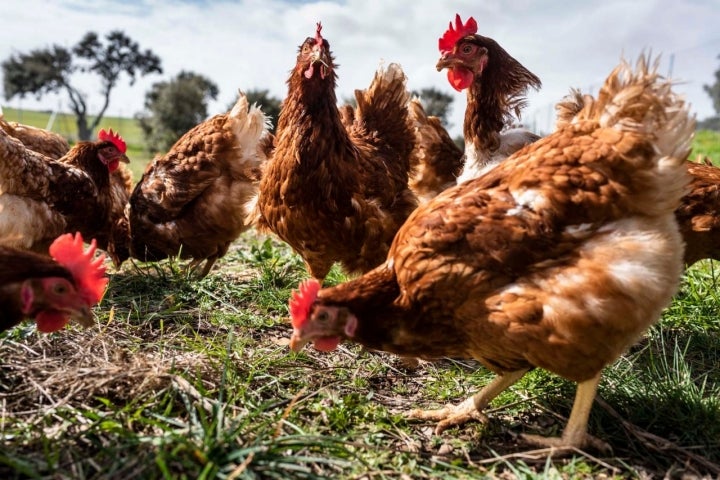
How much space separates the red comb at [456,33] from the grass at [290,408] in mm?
2522

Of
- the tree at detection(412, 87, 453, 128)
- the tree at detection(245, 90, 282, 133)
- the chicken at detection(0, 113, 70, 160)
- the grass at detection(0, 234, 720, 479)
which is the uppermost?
the tree at detection(412, 87, 453, 128)

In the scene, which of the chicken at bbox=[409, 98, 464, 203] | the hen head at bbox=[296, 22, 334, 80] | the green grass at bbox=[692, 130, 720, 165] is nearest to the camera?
the hen head at bbox=[296, 22, 334, 80]

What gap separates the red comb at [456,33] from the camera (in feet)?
13.1

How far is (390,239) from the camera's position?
352 cm

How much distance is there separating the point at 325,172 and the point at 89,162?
9.04 ft

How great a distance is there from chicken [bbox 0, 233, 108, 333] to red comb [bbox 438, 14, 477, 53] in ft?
10.2

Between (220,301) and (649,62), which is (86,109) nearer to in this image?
(220,301)

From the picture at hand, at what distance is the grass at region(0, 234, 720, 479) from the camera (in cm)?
169

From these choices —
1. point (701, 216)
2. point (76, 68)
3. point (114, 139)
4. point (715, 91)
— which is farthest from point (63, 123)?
point (715, 91)

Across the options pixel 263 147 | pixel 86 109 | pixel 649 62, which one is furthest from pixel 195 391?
pixel 86 109

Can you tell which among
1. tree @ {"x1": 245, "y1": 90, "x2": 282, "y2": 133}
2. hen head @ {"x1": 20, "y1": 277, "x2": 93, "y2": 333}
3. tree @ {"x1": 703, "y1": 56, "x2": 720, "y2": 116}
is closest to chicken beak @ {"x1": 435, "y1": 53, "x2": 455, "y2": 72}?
hen head @ {"x1": 20, "y1": 277, "x2": 93, "y2": 333}

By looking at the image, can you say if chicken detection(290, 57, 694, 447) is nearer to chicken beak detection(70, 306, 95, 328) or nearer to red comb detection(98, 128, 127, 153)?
chicken beak detection(70, 306, 95, 328)

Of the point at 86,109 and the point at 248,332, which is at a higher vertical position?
the point at 86,109

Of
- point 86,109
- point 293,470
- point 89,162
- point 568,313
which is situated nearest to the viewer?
point 293,470
